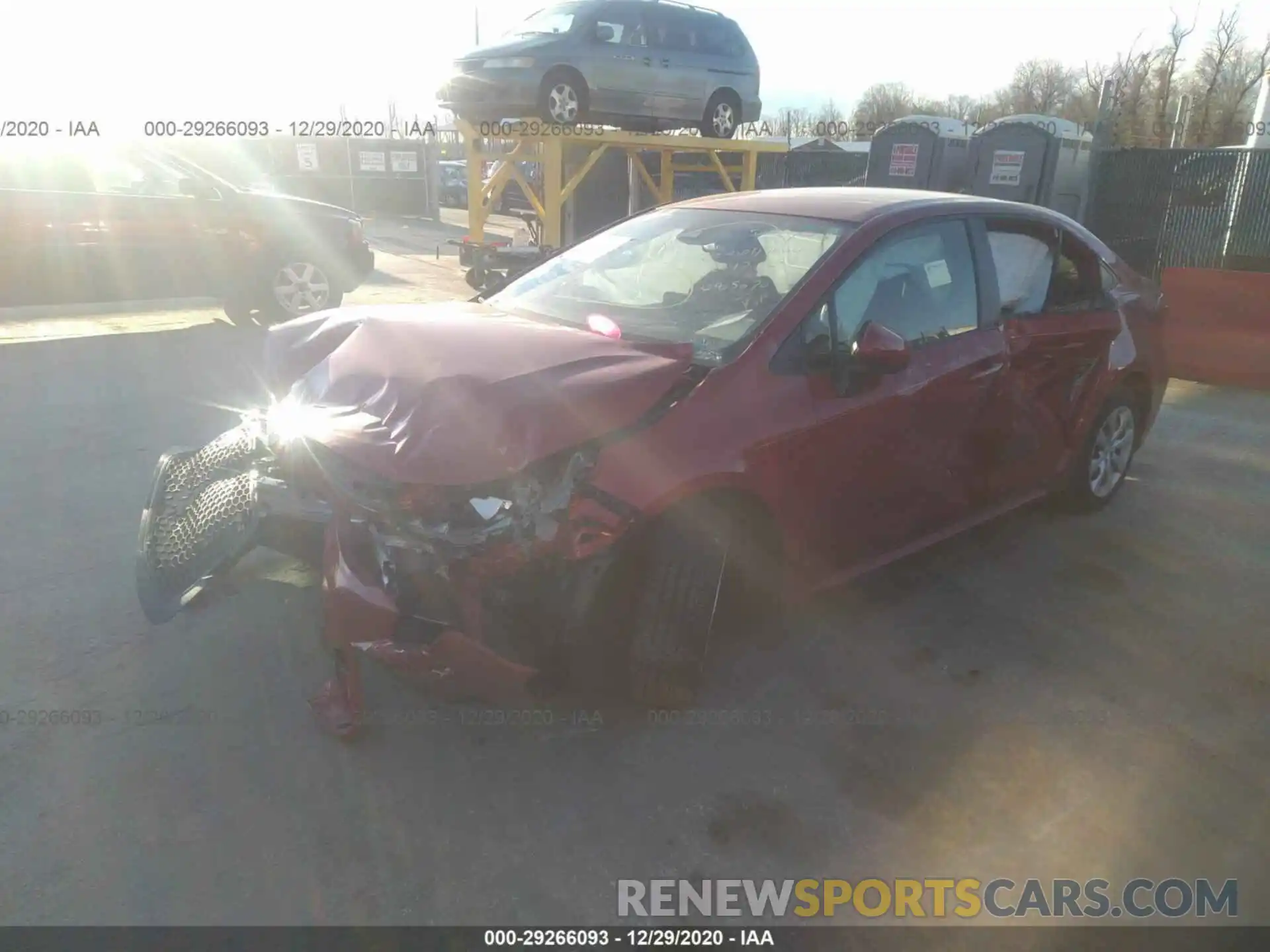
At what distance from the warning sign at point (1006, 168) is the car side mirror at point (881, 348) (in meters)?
12.9

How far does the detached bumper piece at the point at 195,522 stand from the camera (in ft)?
9.75

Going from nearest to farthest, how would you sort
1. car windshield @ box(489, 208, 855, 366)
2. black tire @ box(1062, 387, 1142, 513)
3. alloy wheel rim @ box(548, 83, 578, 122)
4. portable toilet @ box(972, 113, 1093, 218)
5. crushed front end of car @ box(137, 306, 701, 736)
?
1. crushed front end of car @ box(137, 306, 701, 736)
2. car windshield @ box(489, 208, 855, 366)
3. black tire @ box(1062, 387, 1142, 513)
4. alloy wheel rim @ box(548, 83, 578, 122)
5. portable toilet @ box(972, 113, 1093, 218)

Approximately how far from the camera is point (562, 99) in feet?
37.5

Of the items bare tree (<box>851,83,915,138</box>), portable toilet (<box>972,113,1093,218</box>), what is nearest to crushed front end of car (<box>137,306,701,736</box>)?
portable toilet (<box>972,113,1093,218</box>)

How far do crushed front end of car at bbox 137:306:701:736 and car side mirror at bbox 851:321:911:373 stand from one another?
584 millimetres

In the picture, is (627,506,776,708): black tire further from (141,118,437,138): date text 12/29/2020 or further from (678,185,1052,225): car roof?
(141,118,437,138): date text 12/29/2020

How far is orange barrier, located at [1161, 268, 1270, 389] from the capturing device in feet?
26.5

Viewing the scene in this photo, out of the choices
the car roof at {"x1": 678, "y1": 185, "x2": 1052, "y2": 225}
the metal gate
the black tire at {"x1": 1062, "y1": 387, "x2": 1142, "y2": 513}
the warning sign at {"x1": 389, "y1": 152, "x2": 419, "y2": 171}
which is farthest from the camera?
the warning sign at {"x1": 389, "y1": 152, "x2": 419, "y2": 171}

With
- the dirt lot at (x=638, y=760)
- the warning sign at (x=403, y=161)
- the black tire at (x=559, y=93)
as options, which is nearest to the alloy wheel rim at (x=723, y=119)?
the black tire at (x=559, y=93)

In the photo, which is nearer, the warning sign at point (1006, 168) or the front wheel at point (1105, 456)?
the front wheel at point (1105, 456)

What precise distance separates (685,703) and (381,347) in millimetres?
1549

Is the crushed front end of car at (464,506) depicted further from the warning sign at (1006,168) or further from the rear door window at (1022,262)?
the warning sign at (1006,168)

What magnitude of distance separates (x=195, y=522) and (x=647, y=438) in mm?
1711

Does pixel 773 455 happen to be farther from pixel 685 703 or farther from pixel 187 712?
pixel 187 712
